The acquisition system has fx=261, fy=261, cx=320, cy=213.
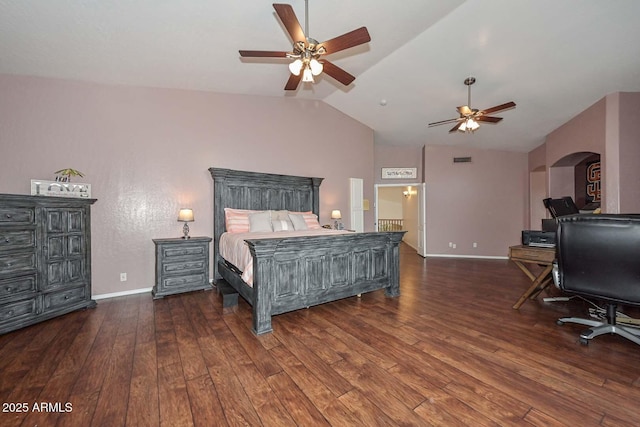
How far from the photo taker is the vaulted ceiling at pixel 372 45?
276 centimetres

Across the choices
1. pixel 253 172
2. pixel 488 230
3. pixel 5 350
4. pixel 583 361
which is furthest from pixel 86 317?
pixel 488 230

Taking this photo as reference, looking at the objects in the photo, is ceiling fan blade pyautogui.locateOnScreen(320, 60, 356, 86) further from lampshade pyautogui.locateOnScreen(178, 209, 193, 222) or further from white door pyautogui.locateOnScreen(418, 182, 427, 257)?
white door pyautogui.locateOnScreen(418, 182, 427, 257)

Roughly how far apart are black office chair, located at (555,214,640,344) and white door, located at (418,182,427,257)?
4.87m

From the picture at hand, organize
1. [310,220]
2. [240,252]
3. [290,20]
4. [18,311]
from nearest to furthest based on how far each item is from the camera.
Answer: [290,20]
[18,311]
[240,252]
[310,220]

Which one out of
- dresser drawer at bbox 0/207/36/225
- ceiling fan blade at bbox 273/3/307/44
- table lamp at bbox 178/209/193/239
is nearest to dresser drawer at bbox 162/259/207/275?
table lamp at bbox 178/209/193/239

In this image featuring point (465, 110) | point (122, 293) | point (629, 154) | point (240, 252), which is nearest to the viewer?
point (240, 252)

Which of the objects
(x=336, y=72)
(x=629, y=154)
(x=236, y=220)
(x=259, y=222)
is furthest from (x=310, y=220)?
(x=629, y=154)

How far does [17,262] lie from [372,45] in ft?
16.4

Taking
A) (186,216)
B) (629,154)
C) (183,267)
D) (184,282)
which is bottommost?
(184,282)

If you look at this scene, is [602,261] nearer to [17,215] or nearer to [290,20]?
[290,20]

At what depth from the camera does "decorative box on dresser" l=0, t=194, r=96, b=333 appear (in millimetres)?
2592

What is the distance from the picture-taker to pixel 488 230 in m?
6.99

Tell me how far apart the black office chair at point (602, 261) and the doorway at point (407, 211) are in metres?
2.47

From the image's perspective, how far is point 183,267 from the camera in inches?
153
